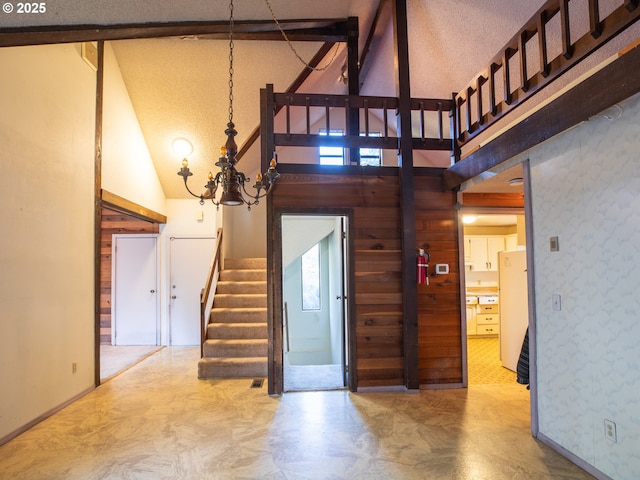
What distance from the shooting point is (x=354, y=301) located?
399 centimetres

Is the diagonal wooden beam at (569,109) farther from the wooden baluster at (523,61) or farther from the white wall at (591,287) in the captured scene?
the wooden baluster at (523,61)

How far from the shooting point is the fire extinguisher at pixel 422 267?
3.97m

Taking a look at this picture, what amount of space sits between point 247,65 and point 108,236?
4131 mm

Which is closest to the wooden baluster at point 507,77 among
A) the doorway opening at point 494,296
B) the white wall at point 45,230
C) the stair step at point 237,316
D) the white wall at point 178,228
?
the doorway opening at point 494,296

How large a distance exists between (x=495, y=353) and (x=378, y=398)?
301 centimetres

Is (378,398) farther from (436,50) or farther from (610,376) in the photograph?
(436,50)

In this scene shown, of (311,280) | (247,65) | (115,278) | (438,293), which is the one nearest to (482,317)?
(438,293)

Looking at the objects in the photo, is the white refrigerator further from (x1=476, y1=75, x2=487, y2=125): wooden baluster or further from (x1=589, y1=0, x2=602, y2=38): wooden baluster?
(x1=589, y1=0, x2=602, y2=38): wooden baluster

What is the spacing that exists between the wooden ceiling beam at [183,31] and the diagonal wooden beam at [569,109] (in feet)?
9.46

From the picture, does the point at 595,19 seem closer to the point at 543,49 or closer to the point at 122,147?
the point at 543,49

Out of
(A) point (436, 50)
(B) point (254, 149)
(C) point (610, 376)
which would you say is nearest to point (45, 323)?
(B) point (254, 149)

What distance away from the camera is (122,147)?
4934 mm

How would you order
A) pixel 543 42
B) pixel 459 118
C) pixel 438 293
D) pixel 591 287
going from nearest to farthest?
pixel 591 287
pixel 543 42
pixel 438 293
pixel 459 118

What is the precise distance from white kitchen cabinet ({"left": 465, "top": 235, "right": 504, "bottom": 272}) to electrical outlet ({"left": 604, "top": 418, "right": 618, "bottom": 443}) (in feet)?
17.8
